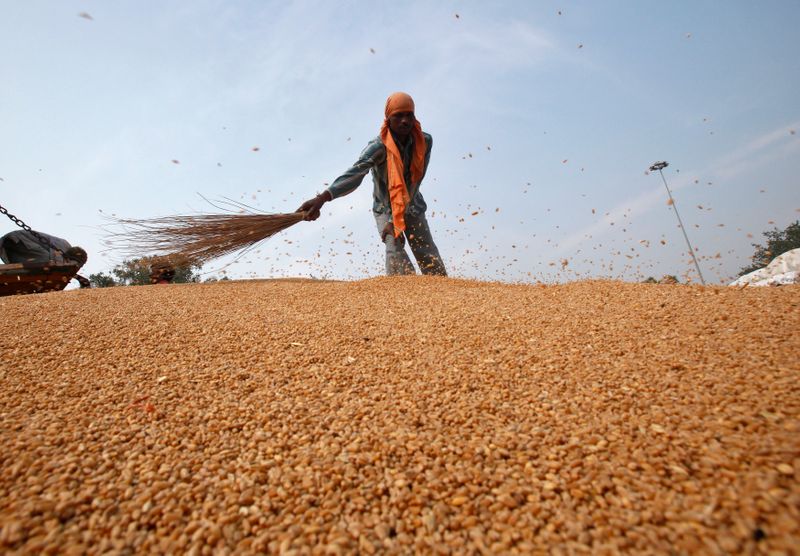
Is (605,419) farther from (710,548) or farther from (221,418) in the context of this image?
(221,418)

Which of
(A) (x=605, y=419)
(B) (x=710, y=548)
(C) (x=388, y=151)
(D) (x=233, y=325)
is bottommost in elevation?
(B) (x=710, y=548)

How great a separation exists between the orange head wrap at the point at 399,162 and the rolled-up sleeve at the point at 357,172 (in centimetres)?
15

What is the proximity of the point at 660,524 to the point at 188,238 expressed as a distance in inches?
204

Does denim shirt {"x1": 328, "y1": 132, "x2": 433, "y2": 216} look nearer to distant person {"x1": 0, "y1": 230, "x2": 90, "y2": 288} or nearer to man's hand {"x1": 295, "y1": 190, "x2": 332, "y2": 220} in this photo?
man's hand {"x1": 295, "y1": 190, "x2": 332, "y2": 220}

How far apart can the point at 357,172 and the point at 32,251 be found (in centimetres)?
568

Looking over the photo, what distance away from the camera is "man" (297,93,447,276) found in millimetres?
5020

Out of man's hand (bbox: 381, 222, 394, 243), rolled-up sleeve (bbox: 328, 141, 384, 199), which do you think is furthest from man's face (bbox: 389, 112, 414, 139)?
man's hand (bbox: 381, 222, 394, 243)

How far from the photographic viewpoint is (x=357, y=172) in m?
5.12

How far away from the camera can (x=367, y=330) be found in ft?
8.83

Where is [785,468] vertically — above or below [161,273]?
below

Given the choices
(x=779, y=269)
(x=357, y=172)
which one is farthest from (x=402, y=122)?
(x=779, y=269)

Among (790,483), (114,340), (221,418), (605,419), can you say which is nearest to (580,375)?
(605,419)

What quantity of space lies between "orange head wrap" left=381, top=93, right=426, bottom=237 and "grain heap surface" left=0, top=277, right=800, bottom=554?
2675 mm

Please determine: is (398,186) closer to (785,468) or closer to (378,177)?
(378,177)
